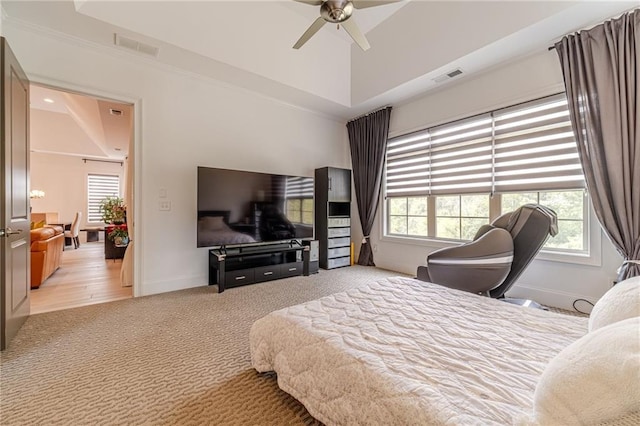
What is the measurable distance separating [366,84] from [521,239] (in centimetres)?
309

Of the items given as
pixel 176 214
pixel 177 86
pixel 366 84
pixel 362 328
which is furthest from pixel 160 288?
pixel 366 84

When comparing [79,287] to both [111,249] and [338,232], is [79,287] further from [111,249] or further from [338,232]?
[338,232]

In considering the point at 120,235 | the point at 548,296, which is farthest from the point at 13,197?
the point at 548,296

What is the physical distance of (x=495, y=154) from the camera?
3367mm

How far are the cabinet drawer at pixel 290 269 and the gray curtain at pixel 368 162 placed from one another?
4.50 ft

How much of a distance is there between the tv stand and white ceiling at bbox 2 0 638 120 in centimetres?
231

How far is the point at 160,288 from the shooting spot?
3.34 metres

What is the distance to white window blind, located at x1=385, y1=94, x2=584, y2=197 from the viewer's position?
113 inches

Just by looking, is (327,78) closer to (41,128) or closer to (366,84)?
(366,84)

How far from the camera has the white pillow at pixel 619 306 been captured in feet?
2.97

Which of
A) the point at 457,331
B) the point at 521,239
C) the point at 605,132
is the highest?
the point at 605,132

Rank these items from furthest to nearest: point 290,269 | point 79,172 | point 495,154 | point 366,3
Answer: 1. point 79,172
2. point 290,269
3. point 495,154
4. point 366,3

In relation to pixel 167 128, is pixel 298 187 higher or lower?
lower

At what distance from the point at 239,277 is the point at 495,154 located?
355cm
